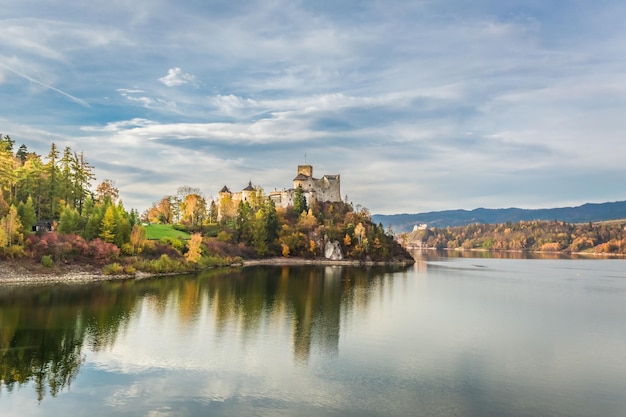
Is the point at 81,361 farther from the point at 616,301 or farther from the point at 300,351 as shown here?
the point at 616,301

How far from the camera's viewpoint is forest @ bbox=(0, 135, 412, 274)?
2763 inches

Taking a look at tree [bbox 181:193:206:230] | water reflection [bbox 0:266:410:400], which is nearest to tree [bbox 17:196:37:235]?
water reflection [bbox 0:266:410:400]

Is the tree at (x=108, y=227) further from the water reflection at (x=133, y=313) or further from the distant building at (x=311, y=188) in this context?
the distant building at (x=311, y=188)

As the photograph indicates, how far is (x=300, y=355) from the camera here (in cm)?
3036

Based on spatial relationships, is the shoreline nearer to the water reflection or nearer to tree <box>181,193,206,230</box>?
the water reflection

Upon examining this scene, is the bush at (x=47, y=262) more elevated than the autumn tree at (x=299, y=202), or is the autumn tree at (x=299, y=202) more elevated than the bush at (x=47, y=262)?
the autumn tree at (x=299, y=202)

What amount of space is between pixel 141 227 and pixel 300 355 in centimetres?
5985

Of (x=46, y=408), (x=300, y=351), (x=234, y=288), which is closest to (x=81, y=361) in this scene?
(x=46, y=408)

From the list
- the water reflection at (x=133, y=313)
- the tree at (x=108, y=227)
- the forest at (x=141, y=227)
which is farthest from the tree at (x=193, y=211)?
the water reflection at (x=133, y=313)

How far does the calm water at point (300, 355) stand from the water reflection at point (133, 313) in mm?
187

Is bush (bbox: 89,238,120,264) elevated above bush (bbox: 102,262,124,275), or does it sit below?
above

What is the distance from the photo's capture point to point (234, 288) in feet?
206

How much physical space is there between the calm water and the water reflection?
19 centimetres

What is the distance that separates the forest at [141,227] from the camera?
7019 centimetres
